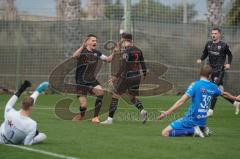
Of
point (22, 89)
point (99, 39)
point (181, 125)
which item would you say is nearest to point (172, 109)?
point (181, 125)

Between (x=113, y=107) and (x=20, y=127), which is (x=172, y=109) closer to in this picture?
(x=20, y=127)

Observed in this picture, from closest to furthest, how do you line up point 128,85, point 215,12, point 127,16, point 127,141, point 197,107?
point 127,141
point 197,107
point 128,85
point 127,16
point 215,12

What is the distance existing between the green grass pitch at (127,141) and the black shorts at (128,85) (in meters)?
0.65

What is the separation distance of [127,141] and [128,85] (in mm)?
4362

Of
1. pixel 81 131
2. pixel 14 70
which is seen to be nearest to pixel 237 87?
pixel 14 70

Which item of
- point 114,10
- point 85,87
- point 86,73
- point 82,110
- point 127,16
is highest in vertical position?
point 114,10

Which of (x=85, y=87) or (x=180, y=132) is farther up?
(x=85, y=87)

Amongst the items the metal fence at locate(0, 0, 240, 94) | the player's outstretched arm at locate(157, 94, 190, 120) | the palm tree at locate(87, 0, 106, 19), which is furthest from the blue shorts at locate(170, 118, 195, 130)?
the palm tree at locate(87, 0, 106, 19)

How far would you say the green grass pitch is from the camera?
9711 millimetres

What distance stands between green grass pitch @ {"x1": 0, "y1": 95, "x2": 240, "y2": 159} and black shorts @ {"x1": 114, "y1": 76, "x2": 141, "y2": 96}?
0.65m

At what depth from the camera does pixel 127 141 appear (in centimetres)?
1125

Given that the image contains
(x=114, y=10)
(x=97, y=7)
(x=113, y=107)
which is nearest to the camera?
(x=113, y=107)

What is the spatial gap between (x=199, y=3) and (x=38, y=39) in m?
6.47

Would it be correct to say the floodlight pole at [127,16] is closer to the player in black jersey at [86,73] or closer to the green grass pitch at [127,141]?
the green grass pitch at [127,141]
